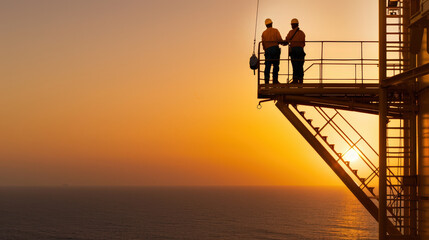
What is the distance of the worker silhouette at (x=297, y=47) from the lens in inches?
730

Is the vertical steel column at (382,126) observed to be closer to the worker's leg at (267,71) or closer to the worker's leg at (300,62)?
the worker's leg at (300,62)

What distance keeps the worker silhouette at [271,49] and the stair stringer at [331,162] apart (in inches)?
42.2

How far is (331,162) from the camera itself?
17.4m

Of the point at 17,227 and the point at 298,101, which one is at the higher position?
the point at 298,101

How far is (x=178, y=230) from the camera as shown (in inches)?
6152

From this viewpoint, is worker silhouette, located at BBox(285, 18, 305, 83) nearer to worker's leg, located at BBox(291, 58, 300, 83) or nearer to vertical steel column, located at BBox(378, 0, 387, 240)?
worker's leg, located at BBox(291, 58, 300, 83)

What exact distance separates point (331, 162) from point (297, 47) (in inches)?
153

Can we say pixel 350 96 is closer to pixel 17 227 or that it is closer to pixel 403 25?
pixel 403 25

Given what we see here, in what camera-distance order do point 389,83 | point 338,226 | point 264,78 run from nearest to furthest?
1. point 389,83
2. point 264,78
3. point 338,226

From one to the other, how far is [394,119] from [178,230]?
143 m

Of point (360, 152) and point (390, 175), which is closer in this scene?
point (390, 175)

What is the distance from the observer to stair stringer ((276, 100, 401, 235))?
17078mm

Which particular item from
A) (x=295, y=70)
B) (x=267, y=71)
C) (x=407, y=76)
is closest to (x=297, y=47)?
(x=295, y=70)

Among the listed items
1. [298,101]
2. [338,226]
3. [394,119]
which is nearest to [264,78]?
[298,101]
